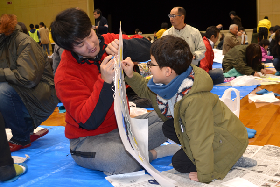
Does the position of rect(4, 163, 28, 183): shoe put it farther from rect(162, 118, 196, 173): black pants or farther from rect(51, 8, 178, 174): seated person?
rect(162, 118, 196, 173): black pants

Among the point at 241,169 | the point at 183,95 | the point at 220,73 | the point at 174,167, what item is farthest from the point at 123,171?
the point at 220,73

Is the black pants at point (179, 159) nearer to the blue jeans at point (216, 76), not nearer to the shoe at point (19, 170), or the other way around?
the shoe at point (19, 170)

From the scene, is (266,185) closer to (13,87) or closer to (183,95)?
(183,95)

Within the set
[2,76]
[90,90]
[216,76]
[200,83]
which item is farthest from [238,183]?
[216,76]

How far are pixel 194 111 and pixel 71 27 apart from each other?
0.74 metres

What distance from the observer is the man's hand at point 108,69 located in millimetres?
1272

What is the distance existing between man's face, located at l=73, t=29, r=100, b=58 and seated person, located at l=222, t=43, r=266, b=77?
4.02m

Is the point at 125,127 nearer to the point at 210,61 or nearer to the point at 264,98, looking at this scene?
the point at 264,98

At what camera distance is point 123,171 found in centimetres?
164

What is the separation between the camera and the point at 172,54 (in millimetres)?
1425

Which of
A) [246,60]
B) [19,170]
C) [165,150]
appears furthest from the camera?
[246,60]

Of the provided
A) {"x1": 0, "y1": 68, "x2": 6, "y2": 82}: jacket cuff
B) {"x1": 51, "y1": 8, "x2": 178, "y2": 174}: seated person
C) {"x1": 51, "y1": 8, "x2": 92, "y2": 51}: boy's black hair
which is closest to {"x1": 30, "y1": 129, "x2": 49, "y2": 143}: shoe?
{"x1": 0, "y1": 68, "x2": 6, "y2": 82}: jacket cuff

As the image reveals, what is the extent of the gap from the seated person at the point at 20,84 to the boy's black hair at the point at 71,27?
0.87 m

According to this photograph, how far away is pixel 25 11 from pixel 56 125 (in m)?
14.3
